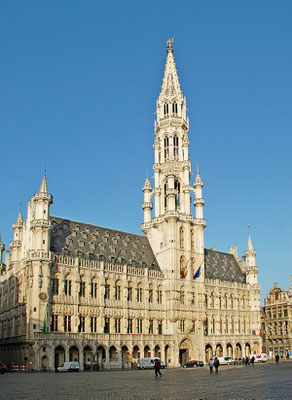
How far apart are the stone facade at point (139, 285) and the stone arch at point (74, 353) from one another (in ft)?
0.46

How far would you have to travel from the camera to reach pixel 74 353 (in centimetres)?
6844

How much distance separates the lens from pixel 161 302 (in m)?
83.9

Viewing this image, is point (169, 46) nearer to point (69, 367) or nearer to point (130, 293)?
point (130, 293)

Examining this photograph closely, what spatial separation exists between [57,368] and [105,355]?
1012 cm

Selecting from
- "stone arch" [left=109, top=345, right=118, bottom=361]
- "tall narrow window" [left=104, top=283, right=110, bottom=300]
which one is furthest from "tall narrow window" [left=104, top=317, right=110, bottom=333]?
"tall narrow window" [left=104, top=283, right=110, bottom=300]

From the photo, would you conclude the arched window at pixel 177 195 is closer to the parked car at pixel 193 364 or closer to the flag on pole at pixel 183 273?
the flag on pole at pixel 183 273

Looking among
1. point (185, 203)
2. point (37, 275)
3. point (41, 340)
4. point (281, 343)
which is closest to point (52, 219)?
point (37, 275)

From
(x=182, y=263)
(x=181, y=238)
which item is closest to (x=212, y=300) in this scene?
(x=182, y=263)

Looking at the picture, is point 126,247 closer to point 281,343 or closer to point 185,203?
point 185,203

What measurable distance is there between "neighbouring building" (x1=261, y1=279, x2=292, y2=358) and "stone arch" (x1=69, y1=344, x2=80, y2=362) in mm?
56273

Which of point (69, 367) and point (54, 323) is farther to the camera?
point (54, 323)

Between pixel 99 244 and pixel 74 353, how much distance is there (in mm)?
19851

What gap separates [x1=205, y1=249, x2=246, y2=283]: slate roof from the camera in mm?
98000

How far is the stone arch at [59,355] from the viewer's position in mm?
66375
